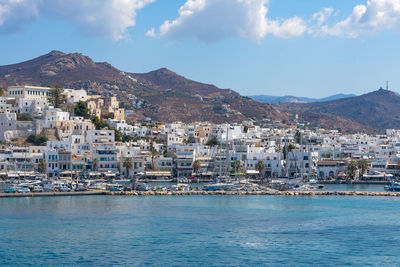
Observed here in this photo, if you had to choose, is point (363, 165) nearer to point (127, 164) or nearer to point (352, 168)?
point (352, 168)

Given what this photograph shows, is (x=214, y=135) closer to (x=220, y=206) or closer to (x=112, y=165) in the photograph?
(x=112, y=165)

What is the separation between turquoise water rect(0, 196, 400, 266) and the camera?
33406mm

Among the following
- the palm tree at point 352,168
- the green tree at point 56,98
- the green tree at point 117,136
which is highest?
the green tree at point 56,98

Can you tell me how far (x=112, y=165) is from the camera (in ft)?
279

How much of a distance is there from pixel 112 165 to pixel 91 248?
4984 centimetres

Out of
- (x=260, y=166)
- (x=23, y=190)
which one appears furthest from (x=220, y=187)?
(x=23, y=190)

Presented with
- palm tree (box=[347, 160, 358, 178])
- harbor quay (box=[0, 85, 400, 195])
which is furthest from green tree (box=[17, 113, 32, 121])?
palm tree (box=[347, 160, 358, 178])

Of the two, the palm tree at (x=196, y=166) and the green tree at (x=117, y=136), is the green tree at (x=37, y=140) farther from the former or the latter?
the palm tree at (x=196, y=166)

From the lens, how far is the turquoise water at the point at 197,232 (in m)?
33.4

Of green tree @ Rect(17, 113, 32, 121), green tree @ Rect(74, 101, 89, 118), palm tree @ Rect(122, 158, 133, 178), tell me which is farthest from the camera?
green tree @ Rect(74, 101, 89, 118)

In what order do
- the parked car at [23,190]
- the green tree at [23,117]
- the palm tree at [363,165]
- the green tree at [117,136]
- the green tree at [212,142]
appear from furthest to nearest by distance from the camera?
the green tree at [212,142]
the green tree at [117,136]
the green tree at [23,117]
the palm tree at [363,165]
the parked car at [23,190]

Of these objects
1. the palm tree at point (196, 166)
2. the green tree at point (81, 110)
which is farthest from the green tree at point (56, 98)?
the palm tree at point (196, 166)

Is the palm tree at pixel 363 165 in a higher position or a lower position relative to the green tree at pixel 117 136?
lower

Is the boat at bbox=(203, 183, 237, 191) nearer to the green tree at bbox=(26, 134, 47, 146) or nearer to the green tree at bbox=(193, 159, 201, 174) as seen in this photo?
the green tree at bbox=(193, 159, 201, 174)
